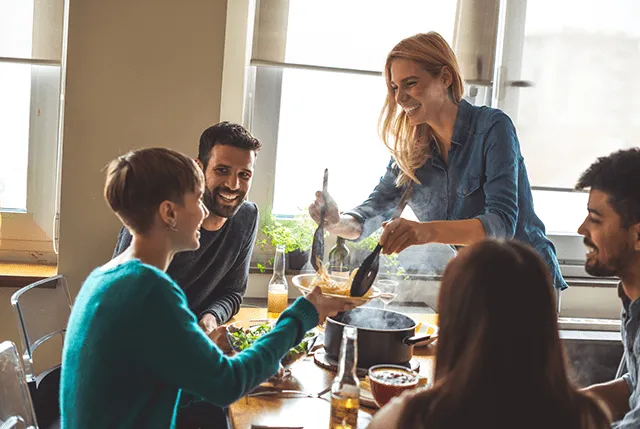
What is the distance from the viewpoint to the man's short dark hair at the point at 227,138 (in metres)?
2.33

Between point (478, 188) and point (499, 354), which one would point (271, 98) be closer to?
point (478, 188)

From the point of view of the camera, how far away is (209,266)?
2.44 m

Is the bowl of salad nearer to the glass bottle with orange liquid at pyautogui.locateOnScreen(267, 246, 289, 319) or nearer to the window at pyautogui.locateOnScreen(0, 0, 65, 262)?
the glass bottle with orange liquid at pyautogui.locateOnScreen(267, 246, 289, 319)

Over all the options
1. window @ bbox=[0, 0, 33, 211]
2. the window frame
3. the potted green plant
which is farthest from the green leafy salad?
window @ bbox=[0, 0, 33, 211]

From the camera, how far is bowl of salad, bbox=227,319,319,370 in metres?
1.71

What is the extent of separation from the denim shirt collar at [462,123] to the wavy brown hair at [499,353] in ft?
4.27

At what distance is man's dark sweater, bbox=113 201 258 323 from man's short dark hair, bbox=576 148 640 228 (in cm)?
130

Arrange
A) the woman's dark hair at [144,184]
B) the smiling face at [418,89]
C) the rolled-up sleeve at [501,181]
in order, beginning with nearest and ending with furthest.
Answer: the woman's dark hair at [144,184] < the rolled-up sleeve at [501,181] < the smiling face at [418,89]

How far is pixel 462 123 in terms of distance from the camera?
2311 mm

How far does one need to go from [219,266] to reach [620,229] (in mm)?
1400

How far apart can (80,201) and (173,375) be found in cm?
163

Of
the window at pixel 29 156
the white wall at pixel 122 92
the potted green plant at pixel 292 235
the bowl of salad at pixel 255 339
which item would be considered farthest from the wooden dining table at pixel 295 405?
the window at pixel 29 156

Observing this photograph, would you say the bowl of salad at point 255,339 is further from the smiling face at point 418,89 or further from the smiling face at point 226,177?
the smiling face at point 418,89

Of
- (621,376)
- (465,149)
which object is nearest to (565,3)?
(465,149)
